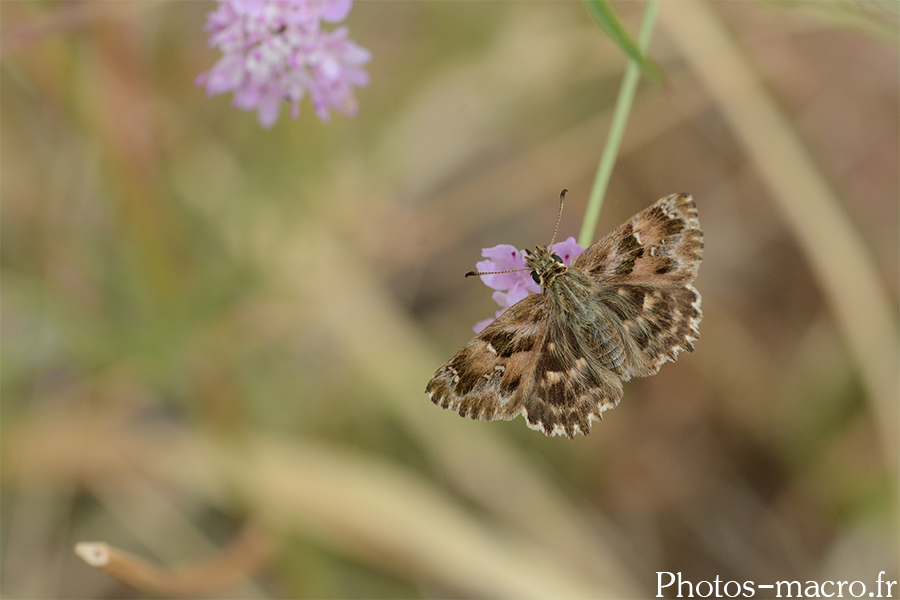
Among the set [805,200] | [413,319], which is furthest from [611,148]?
[413,319]

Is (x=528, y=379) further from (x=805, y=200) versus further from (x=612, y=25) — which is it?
(x=805, y=200)

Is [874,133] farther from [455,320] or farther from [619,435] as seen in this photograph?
[455,320]

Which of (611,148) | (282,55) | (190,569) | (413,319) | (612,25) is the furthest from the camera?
(413,319)

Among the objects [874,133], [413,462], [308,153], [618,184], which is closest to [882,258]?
[874,133]

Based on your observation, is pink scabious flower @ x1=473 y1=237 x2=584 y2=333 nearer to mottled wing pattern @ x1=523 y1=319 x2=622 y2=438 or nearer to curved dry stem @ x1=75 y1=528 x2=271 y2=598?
mottled wing pattern @ x1=523 y1=319 x2=622 y2=438

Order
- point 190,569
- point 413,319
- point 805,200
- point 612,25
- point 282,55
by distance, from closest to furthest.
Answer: point 612,25
point 282,55
point 190,569
point 805,200
point 413,319

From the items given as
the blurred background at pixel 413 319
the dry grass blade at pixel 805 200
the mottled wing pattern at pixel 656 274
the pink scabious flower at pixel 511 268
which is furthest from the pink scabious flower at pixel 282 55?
the dry grass blade at pixel 805 200

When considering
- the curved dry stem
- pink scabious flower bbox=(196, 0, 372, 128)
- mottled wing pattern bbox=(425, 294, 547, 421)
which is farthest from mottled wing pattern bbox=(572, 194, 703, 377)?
the curved dry stem

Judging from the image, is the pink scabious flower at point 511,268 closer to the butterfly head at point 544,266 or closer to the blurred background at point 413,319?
the butterfly head at point 544,266
